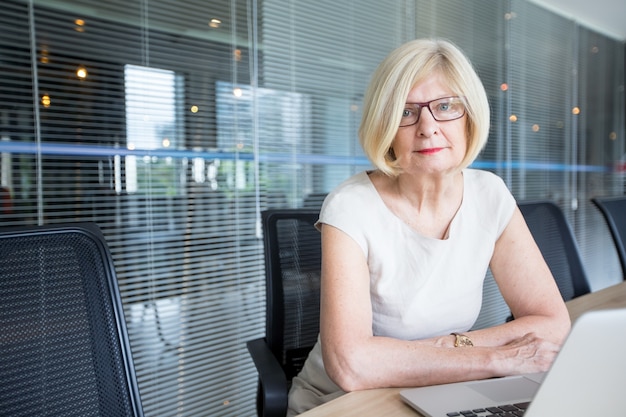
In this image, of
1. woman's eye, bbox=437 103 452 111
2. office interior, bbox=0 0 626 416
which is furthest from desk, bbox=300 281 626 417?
office interior, bbox=0 0 626 416

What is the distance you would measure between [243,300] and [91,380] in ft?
5.61

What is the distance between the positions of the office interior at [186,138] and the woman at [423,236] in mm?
1215

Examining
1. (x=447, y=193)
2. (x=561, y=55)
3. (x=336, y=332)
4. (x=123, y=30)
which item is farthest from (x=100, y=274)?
(x=561, y=55)

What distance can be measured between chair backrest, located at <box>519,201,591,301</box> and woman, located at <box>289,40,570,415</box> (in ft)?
1.97

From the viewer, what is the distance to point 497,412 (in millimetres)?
710

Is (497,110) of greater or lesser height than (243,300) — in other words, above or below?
above

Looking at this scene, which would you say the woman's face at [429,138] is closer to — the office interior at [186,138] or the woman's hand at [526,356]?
the woman's hand at [526,356]

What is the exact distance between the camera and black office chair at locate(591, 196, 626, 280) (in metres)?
2.09

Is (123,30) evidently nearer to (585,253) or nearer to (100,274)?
(100,274)

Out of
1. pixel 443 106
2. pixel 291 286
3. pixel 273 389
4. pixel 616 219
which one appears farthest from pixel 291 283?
pixel 616 219

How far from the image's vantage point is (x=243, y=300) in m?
2.58

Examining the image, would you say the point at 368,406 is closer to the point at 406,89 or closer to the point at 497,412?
the point at 497,412

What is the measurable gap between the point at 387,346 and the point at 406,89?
0.61 meters

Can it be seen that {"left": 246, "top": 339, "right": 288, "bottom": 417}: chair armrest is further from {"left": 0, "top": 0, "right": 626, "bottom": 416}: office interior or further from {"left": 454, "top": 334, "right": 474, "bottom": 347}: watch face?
{"left": 0, "top": 0, "right": 626, "bottom": 416}: office interior
